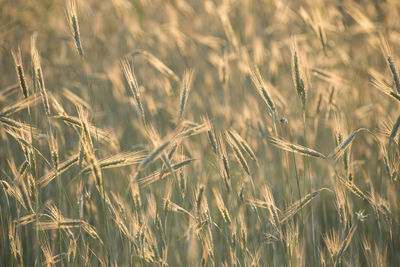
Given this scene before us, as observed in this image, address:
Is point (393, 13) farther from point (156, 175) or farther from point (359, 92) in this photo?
point (156, 175)

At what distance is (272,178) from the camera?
2500 millimetres

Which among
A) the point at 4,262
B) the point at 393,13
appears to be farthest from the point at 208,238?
the point at 393,13

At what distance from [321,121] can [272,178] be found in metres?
0.69

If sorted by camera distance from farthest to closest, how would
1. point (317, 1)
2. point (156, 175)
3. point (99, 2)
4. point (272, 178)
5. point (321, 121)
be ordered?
point (99, 2)
point (317, 1)
point (321, 121)
point (272, 178)
point (156, 175)

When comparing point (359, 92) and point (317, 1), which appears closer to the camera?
point (359, 92)

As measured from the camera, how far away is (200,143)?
109 inches

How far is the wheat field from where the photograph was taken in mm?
1576

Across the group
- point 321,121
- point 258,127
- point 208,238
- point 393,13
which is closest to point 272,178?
point 258,127

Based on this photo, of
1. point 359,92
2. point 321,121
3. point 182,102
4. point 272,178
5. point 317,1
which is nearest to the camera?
point 182,102

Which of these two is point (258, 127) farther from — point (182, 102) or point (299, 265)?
point (299, 265)

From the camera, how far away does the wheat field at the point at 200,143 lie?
62.1 inches

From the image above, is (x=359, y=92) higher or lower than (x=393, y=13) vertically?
lower

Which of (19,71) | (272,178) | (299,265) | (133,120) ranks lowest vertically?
(299,265)

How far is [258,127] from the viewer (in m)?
2.21
